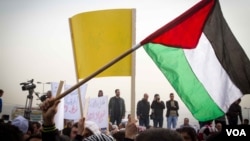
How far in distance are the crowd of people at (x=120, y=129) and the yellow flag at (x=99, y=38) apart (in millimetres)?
594

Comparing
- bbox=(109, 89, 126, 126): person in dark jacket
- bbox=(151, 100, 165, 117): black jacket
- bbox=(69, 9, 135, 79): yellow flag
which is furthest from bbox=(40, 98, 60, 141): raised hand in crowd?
bbox=(151, 100, 165, 117): black jacket

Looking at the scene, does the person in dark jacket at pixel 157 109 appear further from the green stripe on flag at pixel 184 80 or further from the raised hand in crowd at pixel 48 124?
the raised hand in crowd at pixel 48 124

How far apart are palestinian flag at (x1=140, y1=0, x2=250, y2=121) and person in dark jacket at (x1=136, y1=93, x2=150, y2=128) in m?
7.26

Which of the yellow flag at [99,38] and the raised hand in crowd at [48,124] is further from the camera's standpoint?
the yellow flag at [99,38]

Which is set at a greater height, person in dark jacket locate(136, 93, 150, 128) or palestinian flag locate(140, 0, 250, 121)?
palestinian flag locate(140, 0, 250, 121)

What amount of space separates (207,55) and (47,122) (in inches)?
82.0

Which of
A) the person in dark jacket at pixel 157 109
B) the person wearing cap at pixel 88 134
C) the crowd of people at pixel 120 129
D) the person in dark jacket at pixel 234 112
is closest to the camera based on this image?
the crowd of people at pixel 120 129

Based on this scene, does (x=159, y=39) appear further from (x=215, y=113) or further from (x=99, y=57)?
(x=215, y=113)

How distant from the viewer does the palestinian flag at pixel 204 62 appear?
11.8 feet

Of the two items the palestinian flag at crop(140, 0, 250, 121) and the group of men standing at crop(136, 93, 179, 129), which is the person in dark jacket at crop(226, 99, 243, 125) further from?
the palestinian flag at crop(140, 0, 250, 121)

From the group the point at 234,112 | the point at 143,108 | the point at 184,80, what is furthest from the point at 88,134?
the point at 143,108

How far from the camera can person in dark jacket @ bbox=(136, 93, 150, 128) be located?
11102 millimetres

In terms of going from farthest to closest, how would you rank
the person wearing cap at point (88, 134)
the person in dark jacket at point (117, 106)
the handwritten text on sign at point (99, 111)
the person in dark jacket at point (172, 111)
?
the person in dark jacket at point (172, 111), the person in dark jacket at point (117, 106), the handwritten text on sign at point (99, 111), the person wearing cap at point (88, 134)

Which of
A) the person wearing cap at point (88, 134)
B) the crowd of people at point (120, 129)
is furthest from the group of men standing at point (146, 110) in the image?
the person wearing cap at point (88, 134)
